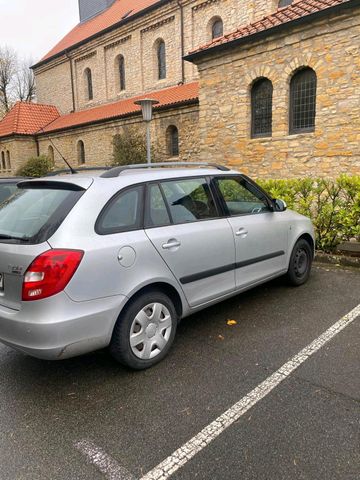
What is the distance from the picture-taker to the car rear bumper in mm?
2678

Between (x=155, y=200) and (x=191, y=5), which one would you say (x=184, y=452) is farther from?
(x=191, y=5)

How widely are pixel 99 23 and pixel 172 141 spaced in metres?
16.7

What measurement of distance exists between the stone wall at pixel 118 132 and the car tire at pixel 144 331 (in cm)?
1429

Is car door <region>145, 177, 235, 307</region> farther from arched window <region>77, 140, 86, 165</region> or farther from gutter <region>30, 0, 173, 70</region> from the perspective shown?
arched window <region>77, 140, 86, 165</region>

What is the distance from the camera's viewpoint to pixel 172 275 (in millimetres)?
3371

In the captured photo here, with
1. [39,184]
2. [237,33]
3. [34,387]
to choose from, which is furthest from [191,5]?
[34,387]

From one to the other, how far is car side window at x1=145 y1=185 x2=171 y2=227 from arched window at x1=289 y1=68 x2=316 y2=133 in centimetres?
915

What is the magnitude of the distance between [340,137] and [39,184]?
933 cm

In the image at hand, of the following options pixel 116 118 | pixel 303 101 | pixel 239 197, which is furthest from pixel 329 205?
pixel 116 118

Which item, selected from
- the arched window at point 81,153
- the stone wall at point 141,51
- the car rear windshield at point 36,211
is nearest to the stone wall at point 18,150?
the stone wall at point 141,51

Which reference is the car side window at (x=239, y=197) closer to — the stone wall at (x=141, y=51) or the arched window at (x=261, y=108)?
the arched window at (x=261, y=108)

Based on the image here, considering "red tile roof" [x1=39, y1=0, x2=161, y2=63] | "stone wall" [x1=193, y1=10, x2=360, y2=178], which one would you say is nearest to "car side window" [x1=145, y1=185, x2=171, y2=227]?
"stone wall" [x1=193, y1=10, x2=360, y2=178]

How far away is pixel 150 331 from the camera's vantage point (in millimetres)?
3246

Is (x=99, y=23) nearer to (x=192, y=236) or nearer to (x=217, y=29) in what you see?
(x=217, y=29)
